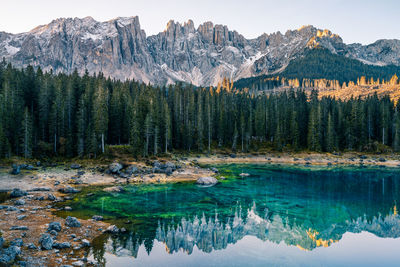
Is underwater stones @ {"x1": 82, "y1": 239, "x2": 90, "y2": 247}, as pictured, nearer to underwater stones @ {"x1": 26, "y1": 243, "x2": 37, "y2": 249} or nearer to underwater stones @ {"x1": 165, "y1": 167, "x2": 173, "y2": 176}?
underwater stones @ {"x1": 26, "y1": 243, "x2": 37, "y2": 249}

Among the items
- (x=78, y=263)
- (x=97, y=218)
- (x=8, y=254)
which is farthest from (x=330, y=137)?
(x=8, y=254)

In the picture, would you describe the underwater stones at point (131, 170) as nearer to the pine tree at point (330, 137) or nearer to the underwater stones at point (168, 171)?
the underwater stones at point (168, 171)

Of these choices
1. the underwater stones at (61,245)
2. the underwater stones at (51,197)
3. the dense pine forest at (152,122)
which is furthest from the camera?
the dense pine forest at (152,122)

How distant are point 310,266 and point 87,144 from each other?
5208cm

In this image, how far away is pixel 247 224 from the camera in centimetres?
2628

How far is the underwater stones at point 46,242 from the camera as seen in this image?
55.0 ft

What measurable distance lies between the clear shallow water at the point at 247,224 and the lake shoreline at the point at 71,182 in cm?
205

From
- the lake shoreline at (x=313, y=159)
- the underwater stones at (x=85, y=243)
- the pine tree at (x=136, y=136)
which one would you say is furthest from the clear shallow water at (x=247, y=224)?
the lake shoreline at (x=313, y=159)

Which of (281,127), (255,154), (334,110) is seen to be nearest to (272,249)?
(255,154)

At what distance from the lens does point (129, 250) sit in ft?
61.2

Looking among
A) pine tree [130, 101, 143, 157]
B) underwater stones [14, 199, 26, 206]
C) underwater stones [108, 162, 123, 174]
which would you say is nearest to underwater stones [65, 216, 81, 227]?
underwater stones [14, 199, 26, 206]

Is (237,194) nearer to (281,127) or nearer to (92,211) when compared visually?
(92,211)

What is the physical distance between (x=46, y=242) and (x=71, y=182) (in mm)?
25611

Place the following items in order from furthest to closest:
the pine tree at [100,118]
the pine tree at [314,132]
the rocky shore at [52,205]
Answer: the pine tree at [314,132] < the pine tree at [100,118] < the rocky shore at [52,205]
